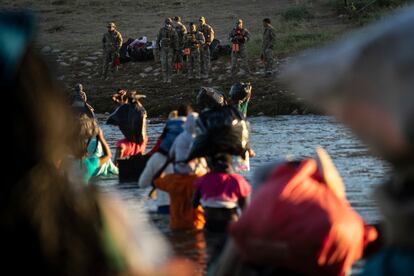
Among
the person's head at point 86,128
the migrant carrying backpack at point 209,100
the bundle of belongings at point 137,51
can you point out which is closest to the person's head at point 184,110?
the migrant carrying backpack at point 209,100

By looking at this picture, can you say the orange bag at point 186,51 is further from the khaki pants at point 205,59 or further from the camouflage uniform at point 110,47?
the camouflage uniform at point 110,47

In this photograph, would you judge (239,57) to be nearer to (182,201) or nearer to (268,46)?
(268,46)

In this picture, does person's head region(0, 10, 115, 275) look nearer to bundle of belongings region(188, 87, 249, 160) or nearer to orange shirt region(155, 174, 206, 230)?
bundle of belongings region(188, 87, 249, 160)

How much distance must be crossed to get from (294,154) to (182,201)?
291 inches

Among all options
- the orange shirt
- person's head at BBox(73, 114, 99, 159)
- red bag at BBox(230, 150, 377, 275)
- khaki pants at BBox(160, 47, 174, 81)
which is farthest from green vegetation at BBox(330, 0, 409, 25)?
red bag at BBox(230, 150, 377, 275)

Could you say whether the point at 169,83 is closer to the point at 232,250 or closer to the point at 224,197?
the point at 224,197

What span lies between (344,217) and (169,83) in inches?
1212

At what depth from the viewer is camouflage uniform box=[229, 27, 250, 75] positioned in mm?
33594

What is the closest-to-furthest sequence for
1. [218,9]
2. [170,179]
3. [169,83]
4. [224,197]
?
[224,197], [170,179], [169,83], [218,9]

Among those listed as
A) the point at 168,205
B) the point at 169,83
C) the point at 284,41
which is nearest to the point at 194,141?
the point at 168,205

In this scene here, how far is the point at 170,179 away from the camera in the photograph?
11.3 metres

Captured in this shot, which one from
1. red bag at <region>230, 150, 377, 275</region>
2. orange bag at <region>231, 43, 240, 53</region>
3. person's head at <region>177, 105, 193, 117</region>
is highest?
red bag at <region>230, 150, 377, 275</region>

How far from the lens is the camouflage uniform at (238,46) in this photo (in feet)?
110

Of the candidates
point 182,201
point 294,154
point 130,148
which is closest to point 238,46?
point 294,154
